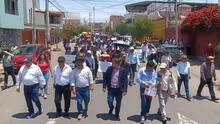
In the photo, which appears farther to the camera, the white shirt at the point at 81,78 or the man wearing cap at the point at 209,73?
the man wearing cap at the point at 209,73

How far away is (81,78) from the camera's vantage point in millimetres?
10531

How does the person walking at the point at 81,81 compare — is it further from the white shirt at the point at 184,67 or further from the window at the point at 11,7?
the window at the point at 11,7

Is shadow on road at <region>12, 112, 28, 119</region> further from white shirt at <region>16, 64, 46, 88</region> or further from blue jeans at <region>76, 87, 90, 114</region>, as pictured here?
blue jeans at <region>76, 87, 90, 114</region>

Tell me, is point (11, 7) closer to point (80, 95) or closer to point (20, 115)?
point (20, 115)

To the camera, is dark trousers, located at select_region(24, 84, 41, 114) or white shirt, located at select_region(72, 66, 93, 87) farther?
dark trousers, located at select_region(24, 84, 41, 114)

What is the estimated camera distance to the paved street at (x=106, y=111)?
1057 cm

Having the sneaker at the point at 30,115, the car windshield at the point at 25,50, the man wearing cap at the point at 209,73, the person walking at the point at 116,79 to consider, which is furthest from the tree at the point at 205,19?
the sneaker at the point at 30,115

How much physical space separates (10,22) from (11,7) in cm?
348

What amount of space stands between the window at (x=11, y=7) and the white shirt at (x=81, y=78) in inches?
1043

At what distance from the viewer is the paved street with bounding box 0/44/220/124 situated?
10570mm

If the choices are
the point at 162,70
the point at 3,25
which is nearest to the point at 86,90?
the point at 162,70

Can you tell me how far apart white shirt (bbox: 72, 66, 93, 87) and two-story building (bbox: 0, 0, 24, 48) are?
21779mm

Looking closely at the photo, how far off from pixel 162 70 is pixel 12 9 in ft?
97.7

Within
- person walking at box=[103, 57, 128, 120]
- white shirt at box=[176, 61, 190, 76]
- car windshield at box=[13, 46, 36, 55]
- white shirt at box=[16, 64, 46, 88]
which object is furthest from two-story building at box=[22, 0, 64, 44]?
person walking at box=[103, 57, 128, 120]
